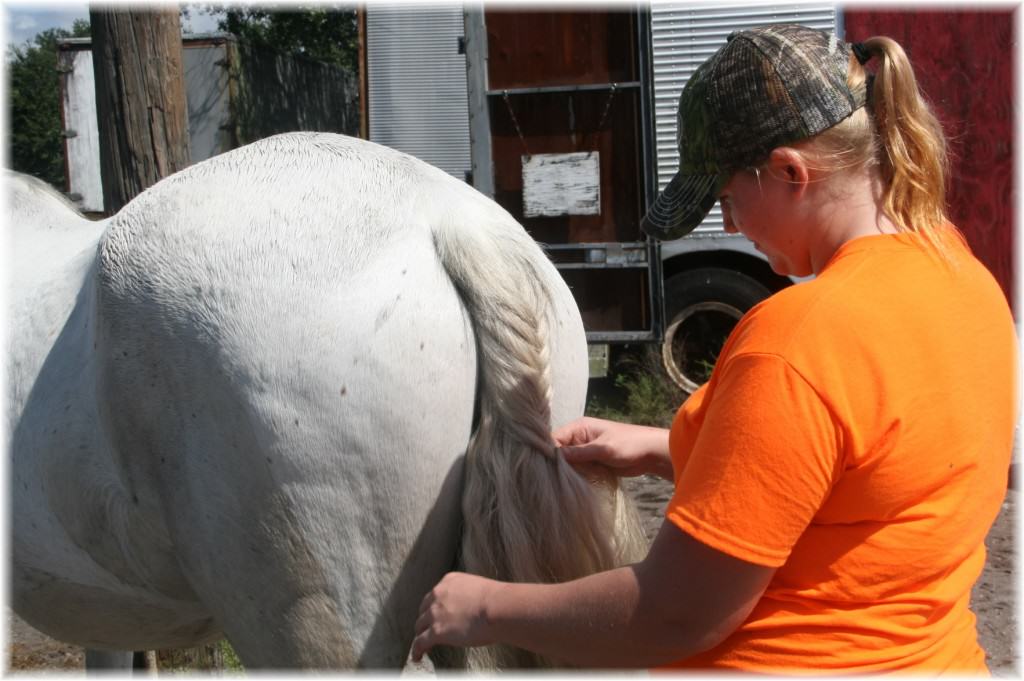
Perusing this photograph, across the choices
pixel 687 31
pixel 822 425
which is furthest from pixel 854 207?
pixel 687 31

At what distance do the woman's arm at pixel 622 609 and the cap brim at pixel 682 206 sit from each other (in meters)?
0.50

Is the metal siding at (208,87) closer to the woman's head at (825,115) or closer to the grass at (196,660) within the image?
the grass at (196,660)

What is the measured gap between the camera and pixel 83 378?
5.92ft

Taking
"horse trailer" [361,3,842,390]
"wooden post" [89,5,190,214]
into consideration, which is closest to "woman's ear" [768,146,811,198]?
"wooden post" [89,5,190,214]

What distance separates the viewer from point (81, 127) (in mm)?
11344

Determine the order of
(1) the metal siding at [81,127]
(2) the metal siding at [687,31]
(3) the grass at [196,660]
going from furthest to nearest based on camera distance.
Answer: (1) the metal siding at [81,127] → (2) the metal siding at [687,31] → (3) the grass at [196,660]

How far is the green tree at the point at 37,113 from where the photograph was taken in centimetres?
2031

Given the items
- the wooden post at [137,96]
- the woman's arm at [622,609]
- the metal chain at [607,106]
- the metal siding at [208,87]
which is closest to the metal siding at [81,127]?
the metal siding at [208,87]

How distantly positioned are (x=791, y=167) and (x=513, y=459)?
66 cm

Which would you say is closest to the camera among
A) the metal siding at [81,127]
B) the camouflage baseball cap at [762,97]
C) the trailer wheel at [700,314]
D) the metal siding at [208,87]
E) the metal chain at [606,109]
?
the camouflage baseball cap at [762,97]

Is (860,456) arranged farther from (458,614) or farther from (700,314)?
(700,314)

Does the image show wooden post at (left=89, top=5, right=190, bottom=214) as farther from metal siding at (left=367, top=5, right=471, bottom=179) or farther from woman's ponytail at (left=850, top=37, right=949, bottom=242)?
metal siding at (left=367, top=5, right=471, bottom=179)

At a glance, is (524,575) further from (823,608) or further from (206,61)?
(206,61)

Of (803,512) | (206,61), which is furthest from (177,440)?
(206,61)
